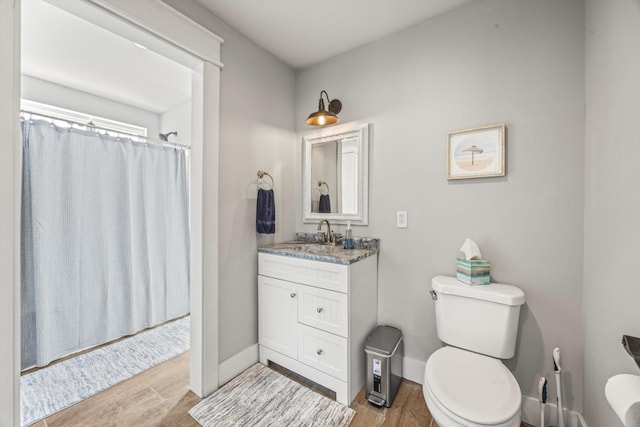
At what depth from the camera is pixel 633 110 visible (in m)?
0.87

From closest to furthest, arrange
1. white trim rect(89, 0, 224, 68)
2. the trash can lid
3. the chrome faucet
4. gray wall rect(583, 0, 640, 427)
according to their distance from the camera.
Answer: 1. gray wall rect(583, 0, 640, 427)
2. white trim rect(89, 0, 224, 68)
3. the trash can lid
4. the chrome faucet

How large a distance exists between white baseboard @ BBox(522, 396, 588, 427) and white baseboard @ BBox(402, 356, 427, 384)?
0.55 m

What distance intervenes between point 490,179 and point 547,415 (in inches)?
52.1

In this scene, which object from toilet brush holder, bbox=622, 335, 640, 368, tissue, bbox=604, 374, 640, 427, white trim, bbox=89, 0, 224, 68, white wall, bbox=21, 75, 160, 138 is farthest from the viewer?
white wall, bbox=21, 75, 160, 138

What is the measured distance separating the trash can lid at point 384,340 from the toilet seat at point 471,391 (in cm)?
31

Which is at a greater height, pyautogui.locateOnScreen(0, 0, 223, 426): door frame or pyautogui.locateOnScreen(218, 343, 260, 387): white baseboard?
pyautogui.locateOnScreen(0, 0, 223, 426): door frame

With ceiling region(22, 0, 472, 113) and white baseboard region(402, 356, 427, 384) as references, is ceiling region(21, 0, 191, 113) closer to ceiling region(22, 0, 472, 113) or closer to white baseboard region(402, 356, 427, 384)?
ceiling region(22, 0, 472, 113)

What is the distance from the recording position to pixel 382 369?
152cm

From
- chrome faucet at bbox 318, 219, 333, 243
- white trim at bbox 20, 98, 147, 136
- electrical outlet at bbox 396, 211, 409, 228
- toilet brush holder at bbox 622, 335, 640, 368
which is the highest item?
white trim at bbox 20, 98, 147, 136

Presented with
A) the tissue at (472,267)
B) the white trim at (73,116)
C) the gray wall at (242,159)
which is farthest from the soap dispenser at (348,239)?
the white trim at (73,116)

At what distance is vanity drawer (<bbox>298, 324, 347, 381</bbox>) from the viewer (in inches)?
61.3

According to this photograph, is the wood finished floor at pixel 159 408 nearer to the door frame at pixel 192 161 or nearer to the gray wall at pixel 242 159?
the door frame at pixel 192 161

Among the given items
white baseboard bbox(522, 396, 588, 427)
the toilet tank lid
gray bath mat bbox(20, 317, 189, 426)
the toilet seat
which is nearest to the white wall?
gray bath mat bbox(20, 317, 189, 426)

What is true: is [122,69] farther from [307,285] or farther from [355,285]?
[355,285]
